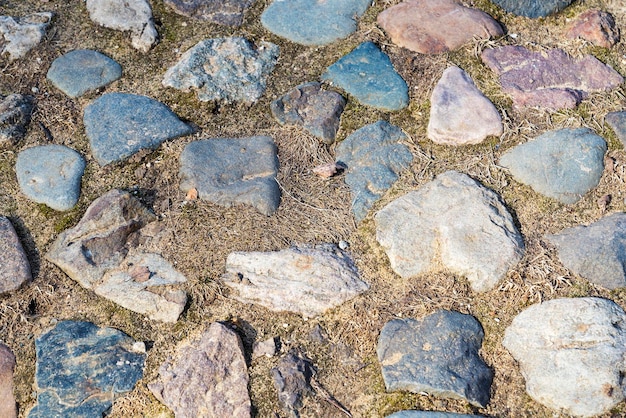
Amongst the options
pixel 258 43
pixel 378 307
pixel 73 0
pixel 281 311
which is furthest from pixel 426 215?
pixel 73 0

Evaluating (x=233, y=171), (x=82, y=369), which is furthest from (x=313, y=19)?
(x=82, y=369)

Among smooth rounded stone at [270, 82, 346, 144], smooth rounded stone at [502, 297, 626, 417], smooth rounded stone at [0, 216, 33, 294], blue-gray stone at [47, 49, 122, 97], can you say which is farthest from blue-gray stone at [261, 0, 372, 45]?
smooth rounded stone at [502, 297, 626, 417]

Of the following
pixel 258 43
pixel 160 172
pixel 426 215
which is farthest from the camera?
pixel 258 43

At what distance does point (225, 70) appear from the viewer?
359 centimetres

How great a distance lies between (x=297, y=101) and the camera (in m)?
3.46

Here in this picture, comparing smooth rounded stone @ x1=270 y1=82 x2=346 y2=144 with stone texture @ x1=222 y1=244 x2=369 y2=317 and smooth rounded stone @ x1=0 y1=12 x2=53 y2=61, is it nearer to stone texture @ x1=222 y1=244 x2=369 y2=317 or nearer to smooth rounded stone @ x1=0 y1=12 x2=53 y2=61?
stone texture @ x1=222 y1=244 x2=369 y2=317

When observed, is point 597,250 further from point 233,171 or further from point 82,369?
point 82,369

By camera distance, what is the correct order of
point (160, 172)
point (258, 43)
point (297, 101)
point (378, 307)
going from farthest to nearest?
point (258, 43), point (297, 101), point (160, 172), point (378, 307)

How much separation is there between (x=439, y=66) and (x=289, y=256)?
1329 mm

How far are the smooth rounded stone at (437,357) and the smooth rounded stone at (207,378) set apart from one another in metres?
0.53

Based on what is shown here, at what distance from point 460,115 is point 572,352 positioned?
49.5 inches

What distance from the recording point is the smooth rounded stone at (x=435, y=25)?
3.62m

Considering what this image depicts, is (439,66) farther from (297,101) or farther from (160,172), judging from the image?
(160,172)

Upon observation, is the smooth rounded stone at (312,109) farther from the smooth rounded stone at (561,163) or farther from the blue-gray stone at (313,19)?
the smooth rounded stone at (561,163)
